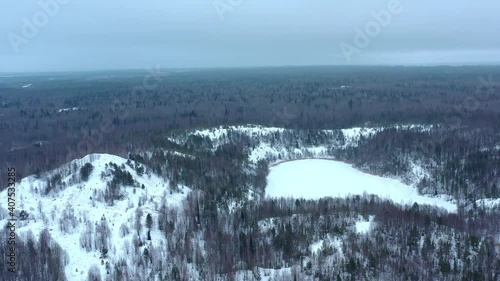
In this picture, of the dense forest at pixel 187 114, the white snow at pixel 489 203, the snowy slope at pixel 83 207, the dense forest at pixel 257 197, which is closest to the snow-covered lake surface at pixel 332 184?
the dense forest at pixel 257 197

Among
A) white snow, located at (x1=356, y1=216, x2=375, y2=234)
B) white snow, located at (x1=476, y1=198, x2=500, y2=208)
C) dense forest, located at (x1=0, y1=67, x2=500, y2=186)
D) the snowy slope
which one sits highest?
dense forest, located at (x1=0, y1=67, x2=500, y2=186)

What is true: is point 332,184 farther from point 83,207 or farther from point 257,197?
point 83,207

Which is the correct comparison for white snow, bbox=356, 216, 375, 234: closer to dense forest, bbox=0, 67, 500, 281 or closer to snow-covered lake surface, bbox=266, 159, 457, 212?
dense forest, bbox=0, 67, 500, 281

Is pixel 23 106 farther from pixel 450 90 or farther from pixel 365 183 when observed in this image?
pixel 450 90

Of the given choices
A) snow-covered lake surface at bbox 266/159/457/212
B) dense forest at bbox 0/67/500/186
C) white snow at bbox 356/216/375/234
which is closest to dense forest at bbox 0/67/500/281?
white snow at bbox 356/216/375/234

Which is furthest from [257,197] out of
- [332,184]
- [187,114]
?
[187,114]
